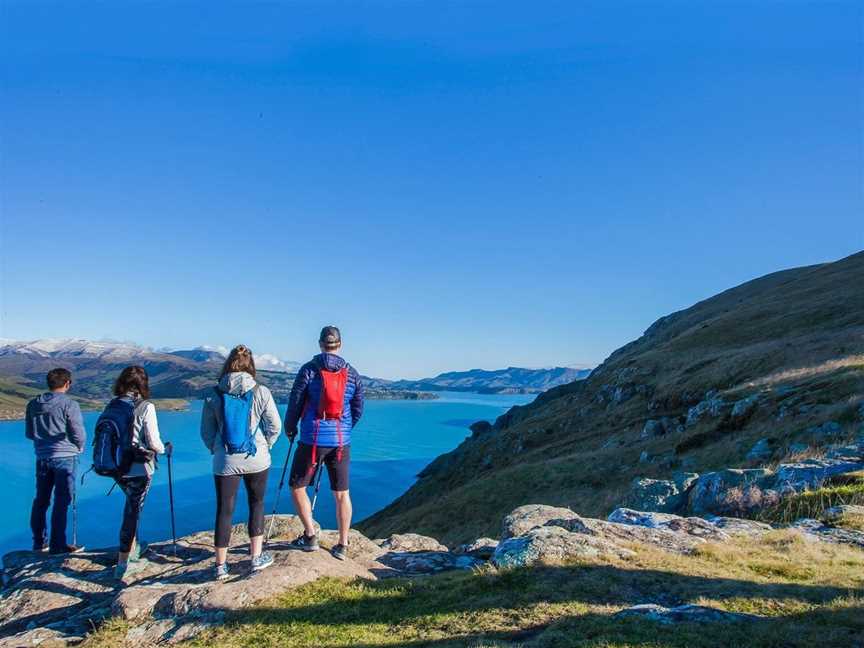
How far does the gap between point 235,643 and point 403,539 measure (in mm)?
5194

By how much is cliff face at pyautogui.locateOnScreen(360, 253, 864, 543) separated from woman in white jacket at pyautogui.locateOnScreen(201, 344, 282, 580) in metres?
17.1

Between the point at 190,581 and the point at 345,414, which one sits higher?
the point at 345,414

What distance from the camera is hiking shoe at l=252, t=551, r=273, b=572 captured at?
24.9 feet

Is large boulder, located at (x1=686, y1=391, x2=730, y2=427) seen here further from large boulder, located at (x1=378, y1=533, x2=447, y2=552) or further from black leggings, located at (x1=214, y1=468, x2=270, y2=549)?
black leggings, located at (x1=214, y1=468, x2=270, y2=549)

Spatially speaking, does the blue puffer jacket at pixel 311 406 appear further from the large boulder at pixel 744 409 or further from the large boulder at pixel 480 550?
the large boulder at pixel 744 409

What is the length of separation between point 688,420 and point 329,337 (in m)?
30.0

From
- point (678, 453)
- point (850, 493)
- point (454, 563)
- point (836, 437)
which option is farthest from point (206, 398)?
point (678, 453)

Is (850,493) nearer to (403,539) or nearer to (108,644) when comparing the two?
(403,539)

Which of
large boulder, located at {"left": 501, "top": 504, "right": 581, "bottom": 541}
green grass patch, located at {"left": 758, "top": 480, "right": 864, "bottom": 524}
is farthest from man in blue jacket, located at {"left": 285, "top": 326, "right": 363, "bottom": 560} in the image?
green grass patch, located at {"left": 758, "top": 480, "right": 864, "bottom": 524}

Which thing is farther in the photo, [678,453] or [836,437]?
[678,453]

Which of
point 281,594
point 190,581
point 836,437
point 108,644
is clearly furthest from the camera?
point 836,437

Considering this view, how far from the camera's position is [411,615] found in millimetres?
6527

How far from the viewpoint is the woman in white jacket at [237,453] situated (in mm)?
7707

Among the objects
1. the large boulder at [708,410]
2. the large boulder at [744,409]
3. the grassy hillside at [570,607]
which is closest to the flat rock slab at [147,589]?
the grassy hillside at [570,607]
